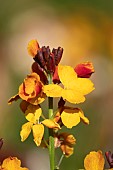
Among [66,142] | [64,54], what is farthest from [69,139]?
[64,54]

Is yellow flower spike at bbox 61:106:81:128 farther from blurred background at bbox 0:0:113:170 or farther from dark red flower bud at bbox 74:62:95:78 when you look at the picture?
blurred background at bbox 0:0:113:170

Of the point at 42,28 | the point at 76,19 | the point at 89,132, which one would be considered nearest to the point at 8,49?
the point at 42,28

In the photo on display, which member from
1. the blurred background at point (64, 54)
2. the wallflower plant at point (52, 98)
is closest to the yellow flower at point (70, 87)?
the wallflower plant at point (52, 98)

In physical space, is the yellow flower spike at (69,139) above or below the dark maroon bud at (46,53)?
below

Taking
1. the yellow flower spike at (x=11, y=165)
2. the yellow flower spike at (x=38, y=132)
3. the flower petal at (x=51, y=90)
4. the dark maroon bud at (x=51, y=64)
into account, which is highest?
the dark maroon bud at (x=51, y=64)

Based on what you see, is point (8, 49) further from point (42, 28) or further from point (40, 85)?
point (40, 85)

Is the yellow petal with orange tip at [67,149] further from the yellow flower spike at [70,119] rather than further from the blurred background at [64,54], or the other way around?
the blurred background at [64,54]

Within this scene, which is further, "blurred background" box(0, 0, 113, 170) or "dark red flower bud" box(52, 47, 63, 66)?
"blurred background" box(0, 0, 113, 170)

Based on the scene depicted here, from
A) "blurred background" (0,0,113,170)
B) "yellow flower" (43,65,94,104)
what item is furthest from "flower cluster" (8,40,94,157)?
"blurred background" (0,0,113,170)
